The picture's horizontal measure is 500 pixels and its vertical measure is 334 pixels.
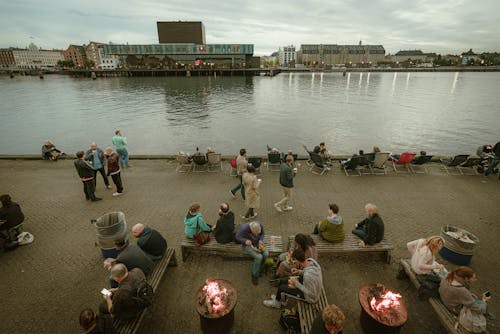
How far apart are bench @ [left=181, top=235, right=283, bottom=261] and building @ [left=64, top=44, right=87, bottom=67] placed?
223192mm

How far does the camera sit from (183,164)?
41.3ft

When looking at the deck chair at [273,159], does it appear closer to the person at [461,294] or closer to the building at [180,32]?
the person at [461,294]

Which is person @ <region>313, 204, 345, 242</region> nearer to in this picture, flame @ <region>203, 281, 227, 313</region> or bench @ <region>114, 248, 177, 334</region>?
flame @ <region>203, 281, 227, 313</region>

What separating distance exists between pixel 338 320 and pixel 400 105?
43024 millimetres

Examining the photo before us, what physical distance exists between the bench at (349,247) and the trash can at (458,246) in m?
1.43

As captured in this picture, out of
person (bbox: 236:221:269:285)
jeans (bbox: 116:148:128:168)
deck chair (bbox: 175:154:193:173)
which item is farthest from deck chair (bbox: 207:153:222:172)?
person (bbox: 236:221:269:285)

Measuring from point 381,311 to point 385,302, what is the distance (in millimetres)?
164

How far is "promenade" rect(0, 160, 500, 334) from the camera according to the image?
5.04m

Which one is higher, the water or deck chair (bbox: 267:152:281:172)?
deck chair (bbox: 267:152:281:172)

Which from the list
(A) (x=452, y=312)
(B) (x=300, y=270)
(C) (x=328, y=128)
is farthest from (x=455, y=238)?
(C) (x=328, y=128)

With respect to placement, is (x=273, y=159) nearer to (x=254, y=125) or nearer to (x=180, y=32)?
(x=254, y=125)

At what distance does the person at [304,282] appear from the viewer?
4488mm

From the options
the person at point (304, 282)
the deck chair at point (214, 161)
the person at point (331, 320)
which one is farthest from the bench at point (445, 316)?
the deck chair at point (214, 161)

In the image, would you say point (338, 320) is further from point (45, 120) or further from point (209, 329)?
point (45, 120)
